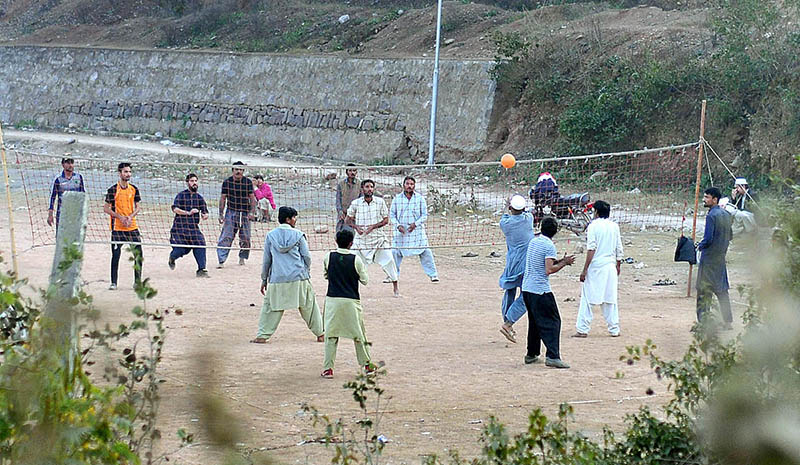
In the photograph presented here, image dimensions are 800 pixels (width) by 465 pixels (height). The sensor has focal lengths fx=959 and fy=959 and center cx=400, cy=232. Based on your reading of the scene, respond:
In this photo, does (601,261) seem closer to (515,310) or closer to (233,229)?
(515,310)

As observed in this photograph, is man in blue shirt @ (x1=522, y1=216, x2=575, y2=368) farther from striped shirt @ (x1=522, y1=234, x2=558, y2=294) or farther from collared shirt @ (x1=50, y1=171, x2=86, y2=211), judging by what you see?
collared shirt @ (x1=50, y1=171, x2=86, y2=211)

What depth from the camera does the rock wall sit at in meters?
29.8

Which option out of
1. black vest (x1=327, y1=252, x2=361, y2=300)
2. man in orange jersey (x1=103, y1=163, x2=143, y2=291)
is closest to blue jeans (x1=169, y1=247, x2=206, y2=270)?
man in orange jersey (x1=103, y1=163, x2=143, y2=291)

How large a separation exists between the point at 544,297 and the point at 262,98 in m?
26.8

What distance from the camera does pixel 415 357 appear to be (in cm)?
959

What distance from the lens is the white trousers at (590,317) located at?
10469 millimetres

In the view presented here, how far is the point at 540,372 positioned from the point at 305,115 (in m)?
24.8

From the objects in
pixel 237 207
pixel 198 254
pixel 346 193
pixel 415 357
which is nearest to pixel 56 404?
pixel 415 357

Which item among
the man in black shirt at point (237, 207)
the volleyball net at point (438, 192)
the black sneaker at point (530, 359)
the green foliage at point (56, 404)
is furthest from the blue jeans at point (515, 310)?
the green foliage at point (56, 404)

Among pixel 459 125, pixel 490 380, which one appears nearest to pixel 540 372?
pixel 490 380

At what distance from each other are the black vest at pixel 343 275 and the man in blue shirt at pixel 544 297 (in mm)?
1696

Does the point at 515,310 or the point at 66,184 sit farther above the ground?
the point at 66,184

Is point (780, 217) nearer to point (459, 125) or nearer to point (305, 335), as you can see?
point (305, 335)

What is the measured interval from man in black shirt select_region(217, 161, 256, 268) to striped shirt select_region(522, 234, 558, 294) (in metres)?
6.13
